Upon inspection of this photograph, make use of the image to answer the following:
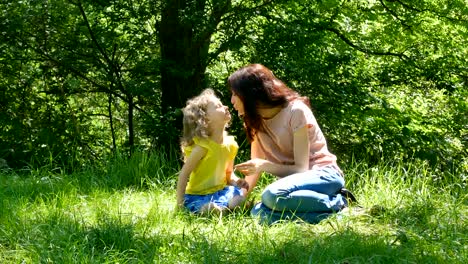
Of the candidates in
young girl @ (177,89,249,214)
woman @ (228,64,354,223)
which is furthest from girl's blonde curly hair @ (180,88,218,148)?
woman @ (228,64,354,223)

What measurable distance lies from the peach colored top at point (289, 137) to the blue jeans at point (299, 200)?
23 centimetres

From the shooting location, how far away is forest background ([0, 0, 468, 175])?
7.44 metres

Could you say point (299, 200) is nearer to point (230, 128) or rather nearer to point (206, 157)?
point (206, 157)

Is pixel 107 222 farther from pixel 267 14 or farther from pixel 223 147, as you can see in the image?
pixel 267 14

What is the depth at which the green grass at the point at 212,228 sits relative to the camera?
3.76 metres

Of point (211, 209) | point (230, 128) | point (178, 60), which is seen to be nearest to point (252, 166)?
point (211, 209)

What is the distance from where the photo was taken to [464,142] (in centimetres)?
869

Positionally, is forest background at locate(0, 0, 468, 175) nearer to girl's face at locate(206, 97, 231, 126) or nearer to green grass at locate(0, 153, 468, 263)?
green grass at locate(0, 153, 468, 263)

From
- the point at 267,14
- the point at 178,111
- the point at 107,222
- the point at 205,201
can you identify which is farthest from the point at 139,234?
the point at 267,14

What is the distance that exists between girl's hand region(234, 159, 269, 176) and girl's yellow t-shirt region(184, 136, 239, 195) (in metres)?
0.25

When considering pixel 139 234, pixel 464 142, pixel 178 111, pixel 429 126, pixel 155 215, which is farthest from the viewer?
pixel 464 142

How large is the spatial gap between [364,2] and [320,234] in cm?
538

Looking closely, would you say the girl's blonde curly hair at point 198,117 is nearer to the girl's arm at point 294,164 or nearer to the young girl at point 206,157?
the young girl at point 206,157

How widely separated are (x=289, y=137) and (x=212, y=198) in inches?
26.9
